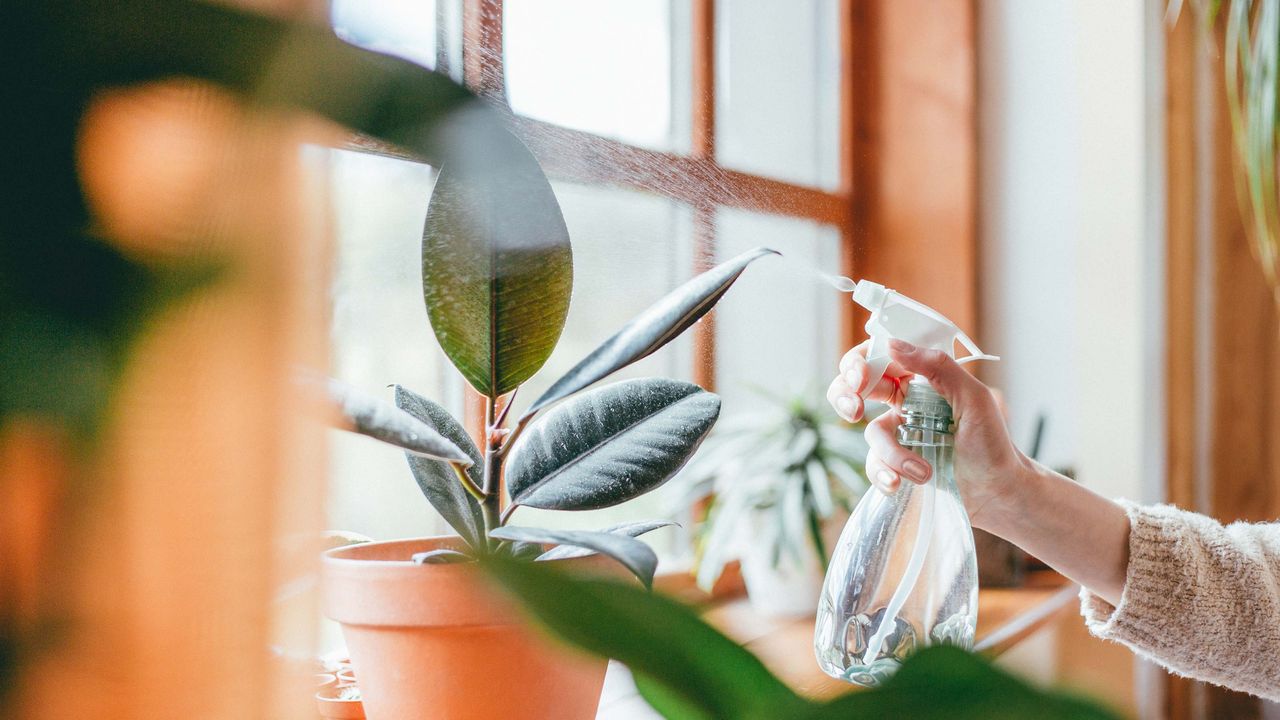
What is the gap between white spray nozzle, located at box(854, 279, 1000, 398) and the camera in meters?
0.51

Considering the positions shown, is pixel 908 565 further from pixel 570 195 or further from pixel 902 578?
pixel 570 195

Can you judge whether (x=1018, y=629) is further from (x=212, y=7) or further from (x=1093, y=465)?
(x=212, y=7)

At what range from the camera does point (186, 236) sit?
Result: 0.20 metres

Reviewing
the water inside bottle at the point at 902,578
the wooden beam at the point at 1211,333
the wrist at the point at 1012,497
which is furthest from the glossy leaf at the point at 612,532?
the wooden beam at the point at 1211,333

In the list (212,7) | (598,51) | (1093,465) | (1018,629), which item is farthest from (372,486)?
(1093,465)

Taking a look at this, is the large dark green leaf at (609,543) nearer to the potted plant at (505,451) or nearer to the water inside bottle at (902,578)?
the potted plant at (505,451)

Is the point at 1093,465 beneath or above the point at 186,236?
beneath

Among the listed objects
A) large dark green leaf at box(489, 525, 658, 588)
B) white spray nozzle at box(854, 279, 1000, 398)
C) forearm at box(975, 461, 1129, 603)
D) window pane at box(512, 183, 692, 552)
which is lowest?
forearm at box(975, 461, 1129, 603)

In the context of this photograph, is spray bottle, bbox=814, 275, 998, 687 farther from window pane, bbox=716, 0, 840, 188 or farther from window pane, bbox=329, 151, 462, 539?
window pane, bbox=716, 0, 840, 188

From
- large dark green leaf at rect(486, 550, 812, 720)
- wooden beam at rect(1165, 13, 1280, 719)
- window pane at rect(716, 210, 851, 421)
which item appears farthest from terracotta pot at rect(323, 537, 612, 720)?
wooden beam at rect(1165, 13, 1280, 719)

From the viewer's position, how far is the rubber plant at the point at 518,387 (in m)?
0.32

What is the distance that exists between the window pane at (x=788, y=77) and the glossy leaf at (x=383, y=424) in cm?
Answer: 89

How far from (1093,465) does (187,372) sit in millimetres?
1771

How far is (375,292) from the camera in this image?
0.37 meters
